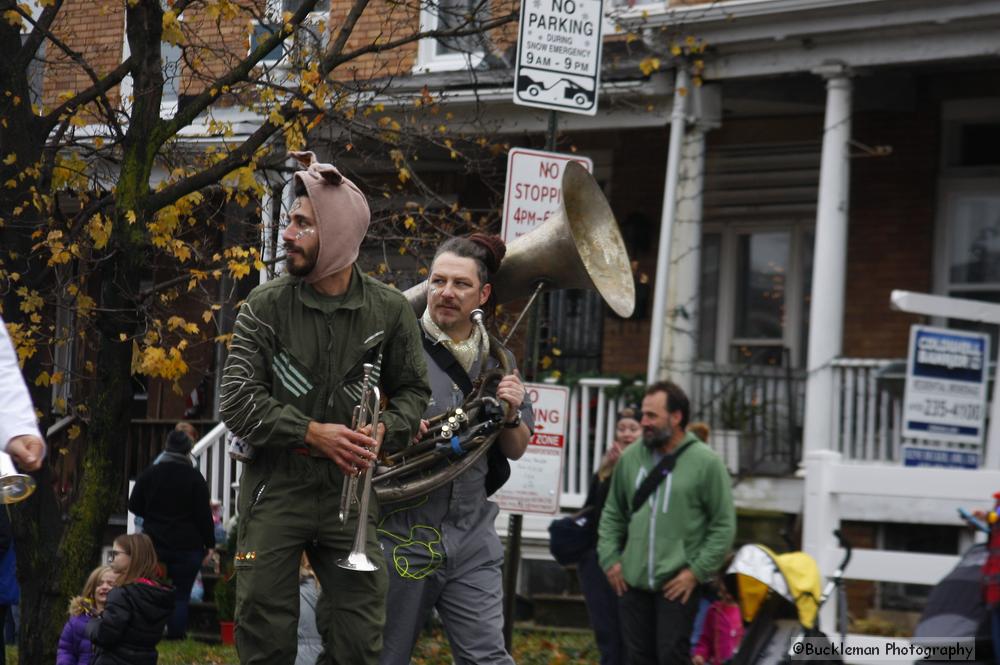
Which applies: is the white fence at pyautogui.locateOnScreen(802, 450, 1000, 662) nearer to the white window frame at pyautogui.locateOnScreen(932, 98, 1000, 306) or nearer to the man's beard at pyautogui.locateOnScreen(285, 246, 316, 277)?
the man's beard at pyautogui.locateOnScreen(285, 246, 316, 277)

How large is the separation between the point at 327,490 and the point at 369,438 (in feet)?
→ 1.02

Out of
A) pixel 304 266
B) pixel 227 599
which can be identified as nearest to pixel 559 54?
pixel 304 266

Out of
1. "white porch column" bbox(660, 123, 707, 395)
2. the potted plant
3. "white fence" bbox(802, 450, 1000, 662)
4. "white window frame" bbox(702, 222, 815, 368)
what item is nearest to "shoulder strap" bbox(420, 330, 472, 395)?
"white fence" bbox(802, 450, 1000, 662)

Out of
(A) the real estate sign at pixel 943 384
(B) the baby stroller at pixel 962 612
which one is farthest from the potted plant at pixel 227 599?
(B) the baby stroller at pixel 962 612

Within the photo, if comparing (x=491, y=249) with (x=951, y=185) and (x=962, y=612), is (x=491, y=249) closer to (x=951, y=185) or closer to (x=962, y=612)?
(x=962, y=612)

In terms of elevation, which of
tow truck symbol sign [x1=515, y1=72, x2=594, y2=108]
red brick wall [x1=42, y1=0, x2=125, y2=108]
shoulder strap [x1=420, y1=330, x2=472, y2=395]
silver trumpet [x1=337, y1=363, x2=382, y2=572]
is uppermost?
red brick wall [x1=42, y1=0, x2=125, y2=108]

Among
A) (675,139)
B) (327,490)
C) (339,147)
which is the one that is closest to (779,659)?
(327,490)

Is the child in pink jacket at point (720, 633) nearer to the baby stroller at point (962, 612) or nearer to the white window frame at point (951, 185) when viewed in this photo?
Answer: the baby stroller at point (962, 612)

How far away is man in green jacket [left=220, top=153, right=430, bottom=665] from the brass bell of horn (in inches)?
53.5

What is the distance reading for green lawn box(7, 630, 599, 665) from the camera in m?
11.5

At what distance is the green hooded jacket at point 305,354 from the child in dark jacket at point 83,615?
3503 millimetres

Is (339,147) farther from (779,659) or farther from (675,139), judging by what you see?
(779,659)

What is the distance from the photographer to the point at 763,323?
1549 centimetres

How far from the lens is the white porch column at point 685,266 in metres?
13.5
